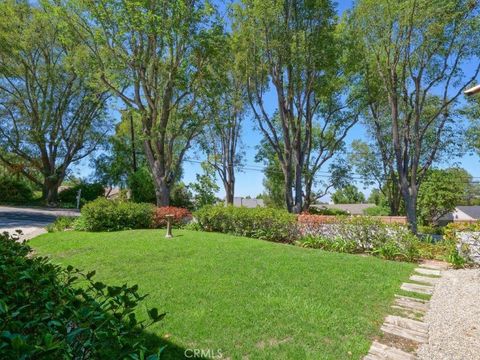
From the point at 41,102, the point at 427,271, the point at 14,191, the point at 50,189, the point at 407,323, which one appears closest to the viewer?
the point at 407,323

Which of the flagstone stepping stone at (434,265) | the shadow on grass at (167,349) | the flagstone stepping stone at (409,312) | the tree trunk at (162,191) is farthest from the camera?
the tree trunk at (162,191)

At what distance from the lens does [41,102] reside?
23.3 m

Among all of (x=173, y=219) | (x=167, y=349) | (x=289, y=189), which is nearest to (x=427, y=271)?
(x=167, y=349)

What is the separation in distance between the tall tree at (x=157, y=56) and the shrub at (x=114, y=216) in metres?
3.03

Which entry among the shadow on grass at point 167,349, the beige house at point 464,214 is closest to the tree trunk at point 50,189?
the shadow on grass at point 167,349

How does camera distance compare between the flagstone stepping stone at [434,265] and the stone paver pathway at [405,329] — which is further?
the flagstone stepping stone at [434,265]

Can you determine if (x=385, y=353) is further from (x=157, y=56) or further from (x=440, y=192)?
(x=440, y=192)

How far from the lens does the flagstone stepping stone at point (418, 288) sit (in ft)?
17.0

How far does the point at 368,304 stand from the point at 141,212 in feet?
31.9

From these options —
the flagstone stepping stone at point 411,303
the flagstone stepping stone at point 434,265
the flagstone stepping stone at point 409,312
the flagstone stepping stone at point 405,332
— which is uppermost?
the flagstone stepping stone at point 434,265

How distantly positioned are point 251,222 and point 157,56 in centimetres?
972

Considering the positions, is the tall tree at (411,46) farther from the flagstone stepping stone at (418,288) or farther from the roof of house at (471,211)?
the roof of house at (471,211)

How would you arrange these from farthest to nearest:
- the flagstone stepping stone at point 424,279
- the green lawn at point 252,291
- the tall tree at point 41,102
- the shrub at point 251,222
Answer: the tall tree at point 41,102
the shrub at point 251,222
the flagstone stepping stone at point 424,279
the green lawn at point 252,291

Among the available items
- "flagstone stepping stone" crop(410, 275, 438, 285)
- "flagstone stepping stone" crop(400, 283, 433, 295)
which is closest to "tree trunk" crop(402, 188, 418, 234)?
"flagstone stepping stone" crop(410, 275, 438, 285)
